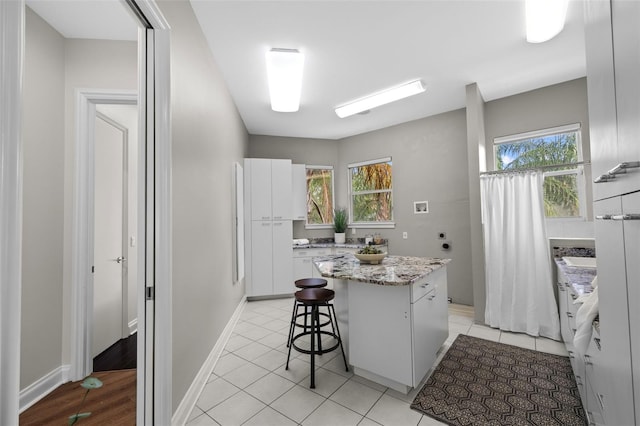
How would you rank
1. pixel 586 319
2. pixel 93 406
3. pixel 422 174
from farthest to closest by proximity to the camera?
1. pixel 422 174
2. pixel 93 406
3. pixel 586 319

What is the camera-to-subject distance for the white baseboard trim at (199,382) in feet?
5.65

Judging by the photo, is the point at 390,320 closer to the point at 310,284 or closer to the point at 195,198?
the point at 310,284

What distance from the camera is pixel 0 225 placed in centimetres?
63

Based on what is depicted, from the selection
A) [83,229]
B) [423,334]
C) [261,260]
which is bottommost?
[423,334]

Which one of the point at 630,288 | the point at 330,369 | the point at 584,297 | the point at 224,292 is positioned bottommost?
the point at 330,369

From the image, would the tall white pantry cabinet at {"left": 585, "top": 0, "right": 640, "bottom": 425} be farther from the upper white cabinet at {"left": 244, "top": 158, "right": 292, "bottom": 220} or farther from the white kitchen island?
the upper white cabinet at {"left": 244, "top": 158, "right": 292, "bottom": 220}

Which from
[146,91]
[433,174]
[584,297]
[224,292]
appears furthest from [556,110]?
[224,292]

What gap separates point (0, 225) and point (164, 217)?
92 cm

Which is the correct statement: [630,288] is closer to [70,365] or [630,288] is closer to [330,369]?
[330,369]

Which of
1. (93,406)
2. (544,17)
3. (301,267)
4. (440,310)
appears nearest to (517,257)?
(440,310)

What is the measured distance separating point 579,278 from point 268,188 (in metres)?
3.81

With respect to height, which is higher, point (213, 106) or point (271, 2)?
point (271, 2)

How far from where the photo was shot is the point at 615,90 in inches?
32.3

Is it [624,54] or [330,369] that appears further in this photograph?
[330,369]
